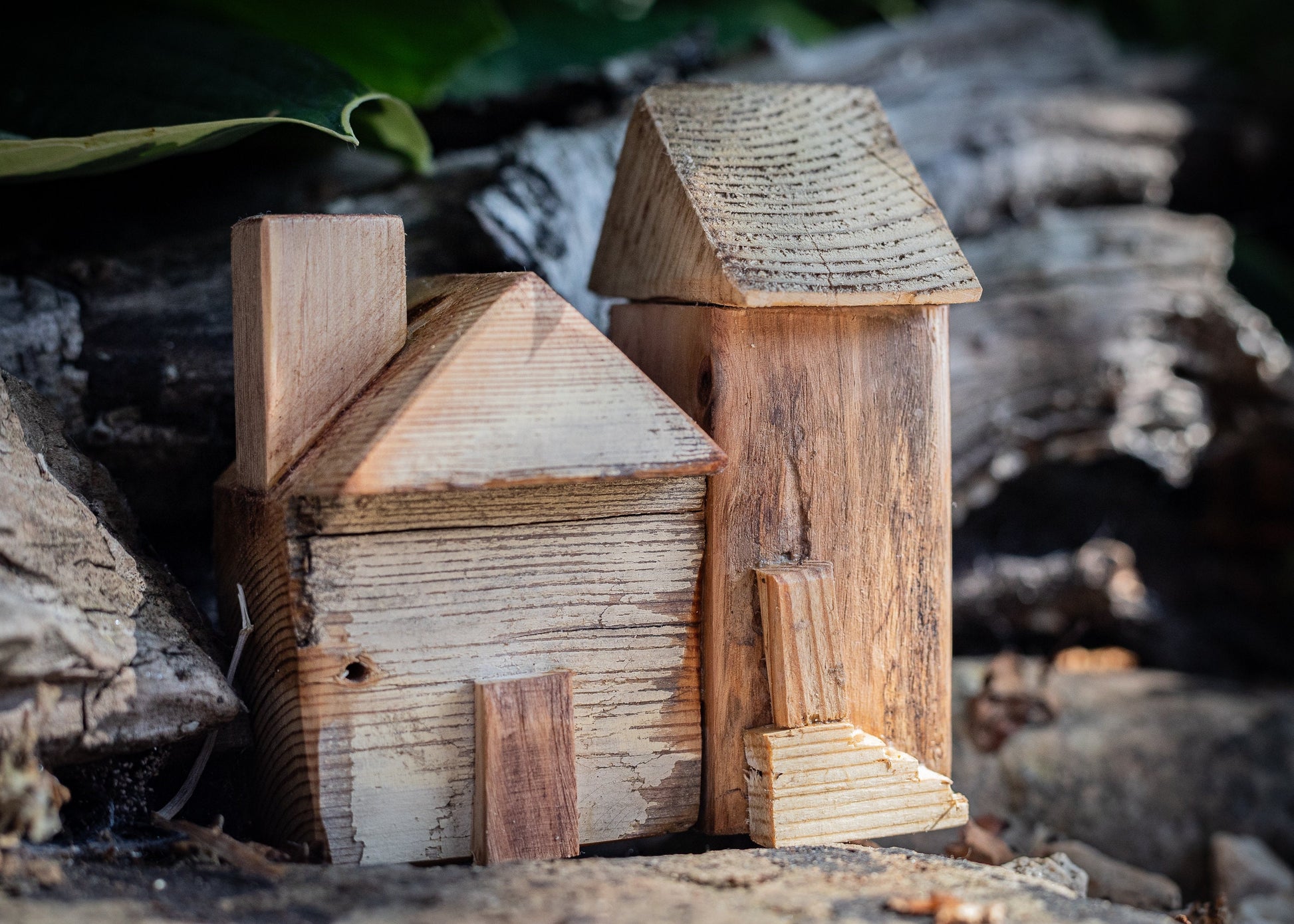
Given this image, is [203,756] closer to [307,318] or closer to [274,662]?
[274,662]

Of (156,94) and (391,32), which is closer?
(156,94)

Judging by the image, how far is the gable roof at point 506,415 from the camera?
1.00 m

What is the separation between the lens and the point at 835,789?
1150mm

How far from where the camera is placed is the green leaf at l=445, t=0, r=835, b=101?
9.12ft

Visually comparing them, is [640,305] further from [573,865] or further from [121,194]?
[121,194]

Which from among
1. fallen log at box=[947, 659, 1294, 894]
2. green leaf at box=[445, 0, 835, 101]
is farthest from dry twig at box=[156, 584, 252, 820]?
green leaf at box=[445, 0, 835, 101]

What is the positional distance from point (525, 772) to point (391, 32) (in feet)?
→ 5.03

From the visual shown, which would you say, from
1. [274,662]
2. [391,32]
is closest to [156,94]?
[391,32]

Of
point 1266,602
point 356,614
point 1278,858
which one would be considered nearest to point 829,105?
point 356,614

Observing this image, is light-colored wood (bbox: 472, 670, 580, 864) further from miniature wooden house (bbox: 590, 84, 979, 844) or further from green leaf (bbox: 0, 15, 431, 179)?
green leaf (bbox: 0, 15, 431, 179)

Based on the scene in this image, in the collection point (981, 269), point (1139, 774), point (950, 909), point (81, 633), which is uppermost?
point (981, 269)

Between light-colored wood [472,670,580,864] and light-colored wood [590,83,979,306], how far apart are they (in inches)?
17.6

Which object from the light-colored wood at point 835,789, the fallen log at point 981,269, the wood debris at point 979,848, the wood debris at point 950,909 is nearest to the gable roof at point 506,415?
the light-colored wood at point 835,789

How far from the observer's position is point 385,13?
2.08 m
